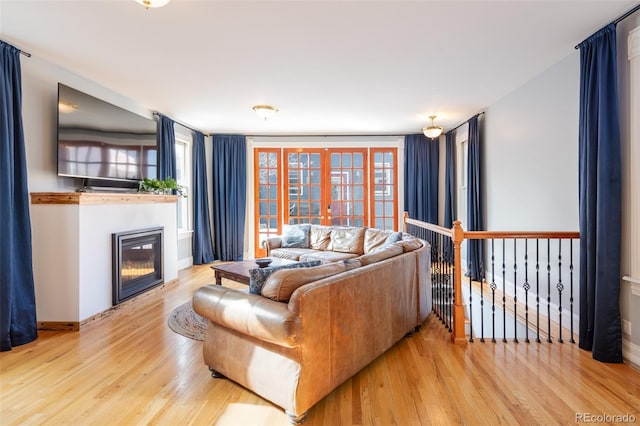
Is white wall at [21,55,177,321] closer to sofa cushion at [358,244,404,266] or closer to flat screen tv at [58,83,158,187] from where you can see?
flat screen tv at [58,83,158,187]

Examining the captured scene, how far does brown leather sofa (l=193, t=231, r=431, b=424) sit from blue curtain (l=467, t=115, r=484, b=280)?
309 cm

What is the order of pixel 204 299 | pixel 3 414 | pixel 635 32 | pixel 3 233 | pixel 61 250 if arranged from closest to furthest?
pixel 3 414, pixel 204 299, pixel 635 32, pixel 3 233, pixel 61 250

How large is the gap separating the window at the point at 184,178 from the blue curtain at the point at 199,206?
11 cm

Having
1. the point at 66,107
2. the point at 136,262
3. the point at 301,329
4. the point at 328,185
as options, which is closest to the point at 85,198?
the point at 66,107

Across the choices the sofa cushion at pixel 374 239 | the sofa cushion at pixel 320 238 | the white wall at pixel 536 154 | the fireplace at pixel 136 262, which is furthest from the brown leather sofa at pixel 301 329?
the sofa cushion at pixel 320 238

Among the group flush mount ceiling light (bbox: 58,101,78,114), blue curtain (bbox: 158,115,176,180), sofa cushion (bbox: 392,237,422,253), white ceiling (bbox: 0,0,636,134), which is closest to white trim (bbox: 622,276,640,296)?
sofa cushion (bbox: 392,237,422,253)

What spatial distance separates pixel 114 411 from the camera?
6.52 feet

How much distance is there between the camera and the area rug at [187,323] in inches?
126

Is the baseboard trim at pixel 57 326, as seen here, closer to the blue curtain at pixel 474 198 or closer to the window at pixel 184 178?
the window at pixel 184 178

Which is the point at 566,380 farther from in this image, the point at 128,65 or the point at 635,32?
the point at 128,65

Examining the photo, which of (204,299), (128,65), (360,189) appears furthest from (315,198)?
(204,299)

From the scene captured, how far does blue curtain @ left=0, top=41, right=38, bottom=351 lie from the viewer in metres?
2.80

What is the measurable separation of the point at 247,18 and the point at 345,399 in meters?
2.81

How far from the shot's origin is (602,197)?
2.58m
